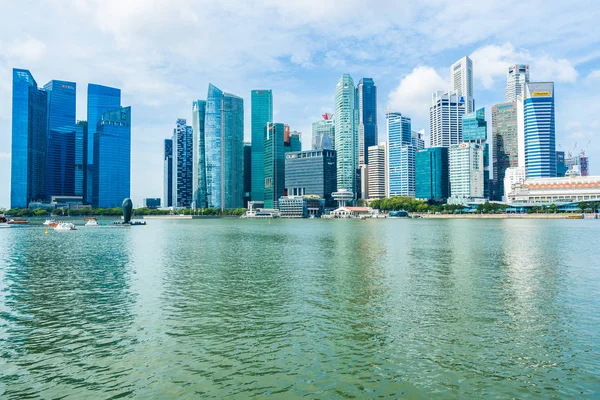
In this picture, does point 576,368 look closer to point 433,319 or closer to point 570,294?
point 433,319

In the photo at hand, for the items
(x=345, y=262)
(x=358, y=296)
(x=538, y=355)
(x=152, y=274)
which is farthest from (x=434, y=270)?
(x=152, y=274)

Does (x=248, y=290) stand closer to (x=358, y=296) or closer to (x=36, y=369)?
(x=358, y=296)

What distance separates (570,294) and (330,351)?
2600 centimetres

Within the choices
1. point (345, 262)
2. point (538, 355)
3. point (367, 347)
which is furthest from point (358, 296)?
point (345, 262)

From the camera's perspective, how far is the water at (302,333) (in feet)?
63.1

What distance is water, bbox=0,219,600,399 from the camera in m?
19.2

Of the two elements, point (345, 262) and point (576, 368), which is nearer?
point (576, 368)

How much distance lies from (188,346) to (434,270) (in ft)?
117

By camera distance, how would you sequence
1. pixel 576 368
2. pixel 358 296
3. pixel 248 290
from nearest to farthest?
pixel 576 368, pixel 358 296, pixel 248 290

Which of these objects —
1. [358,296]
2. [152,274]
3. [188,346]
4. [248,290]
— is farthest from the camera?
[152,274]

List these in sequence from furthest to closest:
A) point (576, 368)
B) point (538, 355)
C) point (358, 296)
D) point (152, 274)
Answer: point (152, 274) → point (358, 296) → point (538, 355) → point (576, 368)

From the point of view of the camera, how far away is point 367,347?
24000mm

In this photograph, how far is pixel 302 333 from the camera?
26.6 metres

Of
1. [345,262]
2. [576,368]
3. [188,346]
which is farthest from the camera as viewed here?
[345,262]
